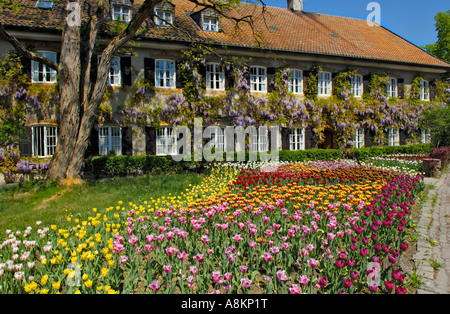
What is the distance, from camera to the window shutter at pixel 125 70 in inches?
555

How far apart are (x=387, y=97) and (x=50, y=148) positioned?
18926 mm

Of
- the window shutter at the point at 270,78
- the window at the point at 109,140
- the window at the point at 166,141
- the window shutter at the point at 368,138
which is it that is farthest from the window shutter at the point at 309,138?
the window at the point at 109,140

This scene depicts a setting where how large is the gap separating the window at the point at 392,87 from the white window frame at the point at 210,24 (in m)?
11.7

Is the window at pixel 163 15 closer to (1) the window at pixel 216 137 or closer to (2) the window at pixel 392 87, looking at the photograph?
(1) the window at pixel 216 137

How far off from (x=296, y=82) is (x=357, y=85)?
173 inches

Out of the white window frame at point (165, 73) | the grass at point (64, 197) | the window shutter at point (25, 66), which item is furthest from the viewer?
the white window frame at point (165, 73)

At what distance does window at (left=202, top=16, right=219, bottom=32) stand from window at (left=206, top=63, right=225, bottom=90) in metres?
2.35

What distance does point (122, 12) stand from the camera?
15164 mm

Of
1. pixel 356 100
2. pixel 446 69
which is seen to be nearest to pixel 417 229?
pixel 356 100

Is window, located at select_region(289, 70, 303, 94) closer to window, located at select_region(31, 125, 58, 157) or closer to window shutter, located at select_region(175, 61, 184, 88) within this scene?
window shutter, located at select_region(175, 61, 184, 88)

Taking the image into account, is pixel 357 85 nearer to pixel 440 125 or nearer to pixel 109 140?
pixel 440 125

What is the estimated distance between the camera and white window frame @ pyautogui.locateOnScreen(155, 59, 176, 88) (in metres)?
14.8

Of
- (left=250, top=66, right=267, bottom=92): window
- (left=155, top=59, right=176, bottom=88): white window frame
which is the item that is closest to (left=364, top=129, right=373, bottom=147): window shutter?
(left=250, top=66, right=267, bottom=92): window
